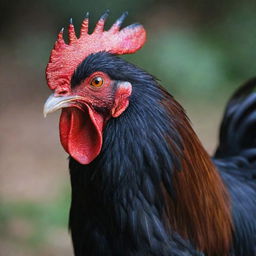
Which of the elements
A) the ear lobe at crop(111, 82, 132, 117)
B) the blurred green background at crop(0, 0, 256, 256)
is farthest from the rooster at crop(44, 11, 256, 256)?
the blurred green background at crop(0, 0, 256, 256)

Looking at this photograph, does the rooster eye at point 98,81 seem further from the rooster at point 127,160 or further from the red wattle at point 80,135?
the red wattle at point 80,135

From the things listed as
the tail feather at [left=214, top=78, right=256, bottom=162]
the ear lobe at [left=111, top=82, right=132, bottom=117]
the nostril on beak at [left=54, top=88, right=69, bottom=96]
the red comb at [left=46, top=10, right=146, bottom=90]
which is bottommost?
the tail feather at [left=214, top=78, right=256, bottom=162]

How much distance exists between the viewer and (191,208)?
9.93ft

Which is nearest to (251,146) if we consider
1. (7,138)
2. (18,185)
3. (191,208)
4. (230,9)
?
(191,208)

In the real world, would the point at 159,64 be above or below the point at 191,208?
above

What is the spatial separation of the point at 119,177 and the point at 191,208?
45 centimetres

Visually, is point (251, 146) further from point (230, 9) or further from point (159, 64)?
point (230, 9)

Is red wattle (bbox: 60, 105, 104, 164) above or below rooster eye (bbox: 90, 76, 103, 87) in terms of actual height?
below

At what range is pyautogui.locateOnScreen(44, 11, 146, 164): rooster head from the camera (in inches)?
108

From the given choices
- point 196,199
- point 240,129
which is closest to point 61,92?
point 196,199

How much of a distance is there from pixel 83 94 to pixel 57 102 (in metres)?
0.13

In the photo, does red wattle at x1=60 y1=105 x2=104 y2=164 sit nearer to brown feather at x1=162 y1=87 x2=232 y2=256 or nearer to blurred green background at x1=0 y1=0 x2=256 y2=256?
brown feather at x1=162 y1=87 x2=232 y2=256

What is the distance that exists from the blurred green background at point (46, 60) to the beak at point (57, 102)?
9.15 ft

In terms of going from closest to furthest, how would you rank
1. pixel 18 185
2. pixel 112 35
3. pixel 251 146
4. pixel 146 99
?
pixel 146 99 < pixel 112 35 < pixel 251 146 < pixel 18 185
